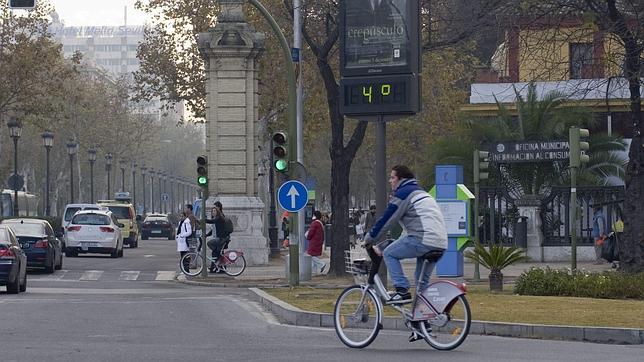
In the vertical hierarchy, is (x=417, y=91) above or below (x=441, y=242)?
above

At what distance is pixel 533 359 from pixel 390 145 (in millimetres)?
51308

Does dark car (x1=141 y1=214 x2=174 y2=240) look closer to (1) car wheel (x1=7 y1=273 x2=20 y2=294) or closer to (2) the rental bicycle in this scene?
(2) the rental bicycle

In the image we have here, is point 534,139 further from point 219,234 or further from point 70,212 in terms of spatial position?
point 70,212

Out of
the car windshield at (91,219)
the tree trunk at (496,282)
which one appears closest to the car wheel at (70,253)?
the car windshield at (91,219)

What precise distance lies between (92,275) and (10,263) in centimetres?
1191

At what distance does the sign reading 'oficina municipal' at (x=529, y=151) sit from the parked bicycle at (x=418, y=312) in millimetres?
21742

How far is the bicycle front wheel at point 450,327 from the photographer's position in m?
15.5

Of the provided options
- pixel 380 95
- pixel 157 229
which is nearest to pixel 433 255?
pixel 380 95

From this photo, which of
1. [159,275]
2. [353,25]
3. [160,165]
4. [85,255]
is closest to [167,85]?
[85,255]

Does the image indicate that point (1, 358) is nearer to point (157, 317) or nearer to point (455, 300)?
point (455, 300)

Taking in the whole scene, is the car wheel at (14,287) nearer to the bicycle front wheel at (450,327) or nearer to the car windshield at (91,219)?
the bicycle front wheel at (450,327)

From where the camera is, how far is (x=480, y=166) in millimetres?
34219

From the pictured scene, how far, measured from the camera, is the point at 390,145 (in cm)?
6600

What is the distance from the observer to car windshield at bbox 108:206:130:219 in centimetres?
6844
